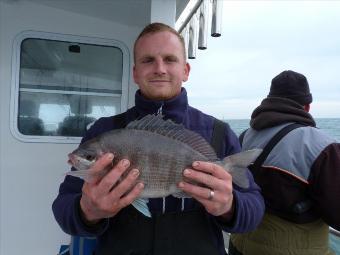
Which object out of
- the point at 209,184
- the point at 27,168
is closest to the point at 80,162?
the point at 209,184

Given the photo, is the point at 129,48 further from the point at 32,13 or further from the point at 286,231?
the point at 286,231

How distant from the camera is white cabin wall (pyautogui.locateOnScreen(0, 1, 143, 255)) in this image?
416 cm

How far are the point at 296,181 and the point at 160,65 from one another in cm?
143

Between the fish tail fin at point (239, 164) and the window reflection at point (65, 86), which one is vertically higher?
the window reflection at point (65, 86)

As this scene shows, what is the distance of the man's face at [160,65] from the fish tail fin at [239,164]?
523mm

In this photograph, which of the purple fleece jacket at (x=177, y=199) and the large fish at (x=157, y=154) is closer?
the large fish at (x=157, y=154)

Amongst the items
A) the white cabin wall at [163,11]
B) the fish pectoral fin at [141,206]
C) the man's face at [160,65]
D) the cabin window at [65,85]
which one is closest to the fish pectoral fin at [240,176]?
A: the fish pectoral fin at [141,206]

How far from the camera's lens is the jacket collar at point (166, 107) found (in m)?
2.02

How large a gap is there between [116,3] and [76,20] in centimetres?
77

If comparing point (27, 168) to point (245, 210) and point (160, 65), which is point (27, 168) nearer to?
point (160, 65)

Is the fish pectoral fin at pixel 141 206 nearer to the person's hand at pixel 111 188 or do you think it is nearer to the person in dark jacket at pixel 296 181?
the person's hand at pixel 111 188

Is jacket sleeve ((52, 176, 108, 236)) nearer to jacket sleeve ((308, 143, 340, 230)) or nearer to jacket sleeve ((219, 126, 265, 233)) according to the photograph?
jacket sleeve ((219, 126, 265, 233))

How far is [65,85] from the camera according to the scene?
4.37 meters

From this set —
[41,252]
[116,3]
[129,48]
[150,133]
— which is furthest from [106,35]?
[150,133]
